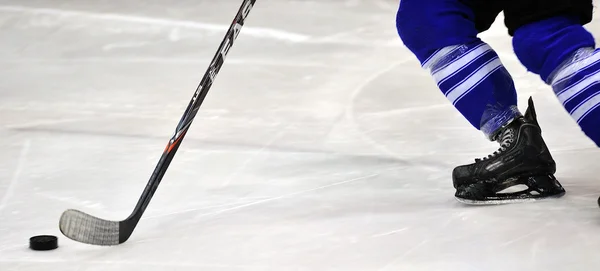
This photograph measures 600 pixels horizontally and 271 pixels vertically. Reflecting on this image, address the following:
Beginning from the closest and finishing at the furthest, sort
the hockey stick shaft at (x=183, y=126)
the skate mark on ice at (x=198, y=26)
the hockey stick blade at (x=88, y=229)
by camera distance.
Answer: the hockey stick blade at (x=88, y=229) < the hockey stick shaft at (x=183, y=126) < the skate mark on ice at (x=198, y=26)

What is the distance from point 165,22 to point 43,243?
2.66 metres

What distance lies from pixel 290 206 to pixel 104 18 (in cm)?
250

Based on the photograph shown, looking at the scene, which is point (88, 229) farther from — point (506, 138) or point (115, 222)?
point (506, 138)

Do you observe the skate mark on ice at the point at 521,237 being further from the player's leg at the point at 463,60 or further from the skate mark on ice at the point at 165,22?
the skate mark on ice at the point at 165,22

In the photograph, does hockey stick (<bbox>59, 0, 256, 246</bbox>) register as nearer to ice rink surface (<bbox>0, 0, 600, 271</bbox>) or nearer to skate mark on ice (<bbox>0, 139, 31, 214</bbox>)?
ice rink surface (<bbox>0, 0, 600, 271</bbox>)

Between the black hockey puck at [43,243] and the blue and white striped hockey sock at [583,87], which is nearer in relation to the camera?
the black hockey puck at [43,243]

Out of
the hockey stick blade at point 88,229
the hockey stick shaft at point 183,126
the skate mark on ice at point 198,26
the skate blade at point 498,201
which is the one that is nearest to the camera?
the hockey stick blade at point 88,229

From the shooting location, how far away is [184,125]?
84.6 inches

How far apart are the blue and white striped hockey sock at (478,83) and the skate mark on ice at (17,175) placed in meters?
0.92

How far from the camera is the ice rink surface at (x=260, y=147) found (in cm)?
192

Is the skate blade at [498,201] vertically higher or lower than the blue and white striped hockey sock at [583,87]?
lower

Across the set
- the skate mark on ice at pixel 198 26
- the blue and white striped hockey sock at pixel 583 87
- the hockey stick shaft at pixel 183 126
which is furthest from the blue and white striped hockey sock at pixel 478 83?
the skate mark on ice at pixel 198 26

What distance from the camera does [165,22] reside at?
14.7ft

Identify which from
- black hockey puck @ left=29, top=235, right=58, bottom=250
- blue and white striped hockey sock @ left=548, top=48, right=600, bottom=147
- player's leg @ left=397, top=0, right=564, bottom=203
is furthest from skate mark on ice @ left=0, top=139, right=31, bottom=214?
Answer: blue and white striped hockey sock @ left=548, top=48, right=600, bottom=147
